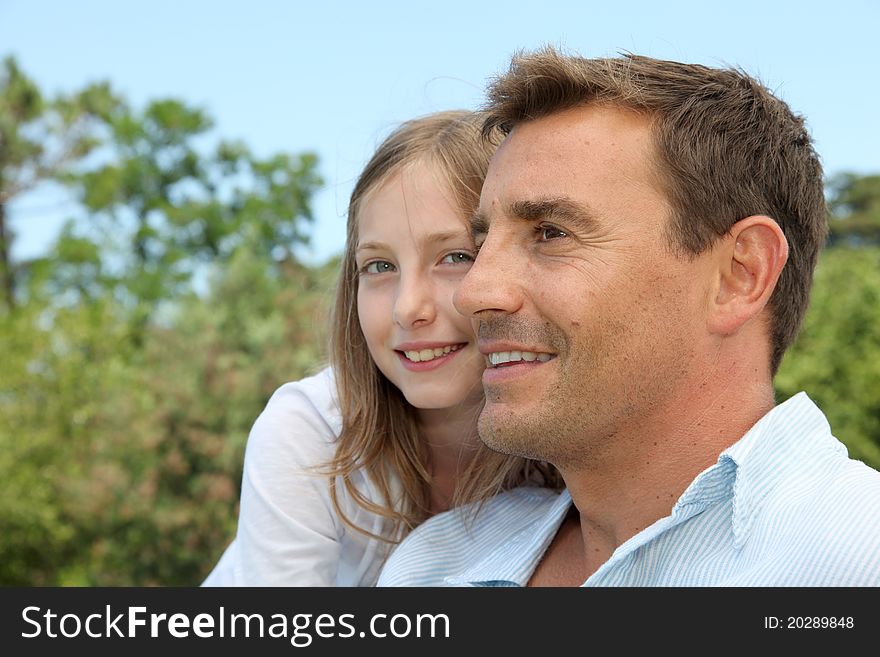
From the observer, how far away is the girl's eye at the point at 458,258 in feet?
10.1

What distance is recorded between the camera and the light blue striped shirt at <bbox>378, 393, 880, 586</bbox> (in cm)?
187

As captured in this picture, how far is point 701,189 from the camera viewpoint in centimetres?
238

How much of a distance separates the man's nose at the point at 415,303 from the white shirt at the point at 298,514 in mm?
583

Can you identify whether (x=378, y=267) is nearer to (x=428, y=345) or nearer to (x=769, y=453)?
(x=428, y=345)

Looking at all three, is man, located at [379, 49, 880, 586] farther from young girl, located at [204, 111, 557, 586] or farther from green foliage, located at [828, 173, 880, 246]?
green foliage, located at [828, 173, 880, 246]

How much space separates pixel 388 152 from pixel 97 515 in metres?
6.72

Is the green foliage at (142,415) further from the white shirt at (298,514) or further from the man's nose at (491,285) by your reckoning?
the man's nose at (491,285)

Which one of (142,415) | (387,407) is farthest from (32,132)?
(387,407)

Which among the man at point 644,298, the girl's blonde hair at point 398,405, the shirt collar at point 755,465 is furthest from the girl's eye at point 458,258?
the shirt collar at point 755,465

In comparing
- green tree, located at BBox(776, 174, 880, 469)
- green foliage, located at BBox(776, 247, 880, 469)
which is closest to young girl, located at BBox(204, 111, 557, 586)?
green tree, located at BBox(776, 174, 880, 469)

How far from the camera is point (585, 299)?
2.31 meters

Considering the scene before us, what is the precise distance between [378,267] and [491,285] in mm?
953

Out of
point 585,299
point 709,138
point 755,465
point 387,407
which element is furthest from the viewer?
point 387,407

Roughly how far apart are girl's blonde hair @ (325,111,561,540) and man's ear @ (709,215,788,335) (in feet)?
2.94
